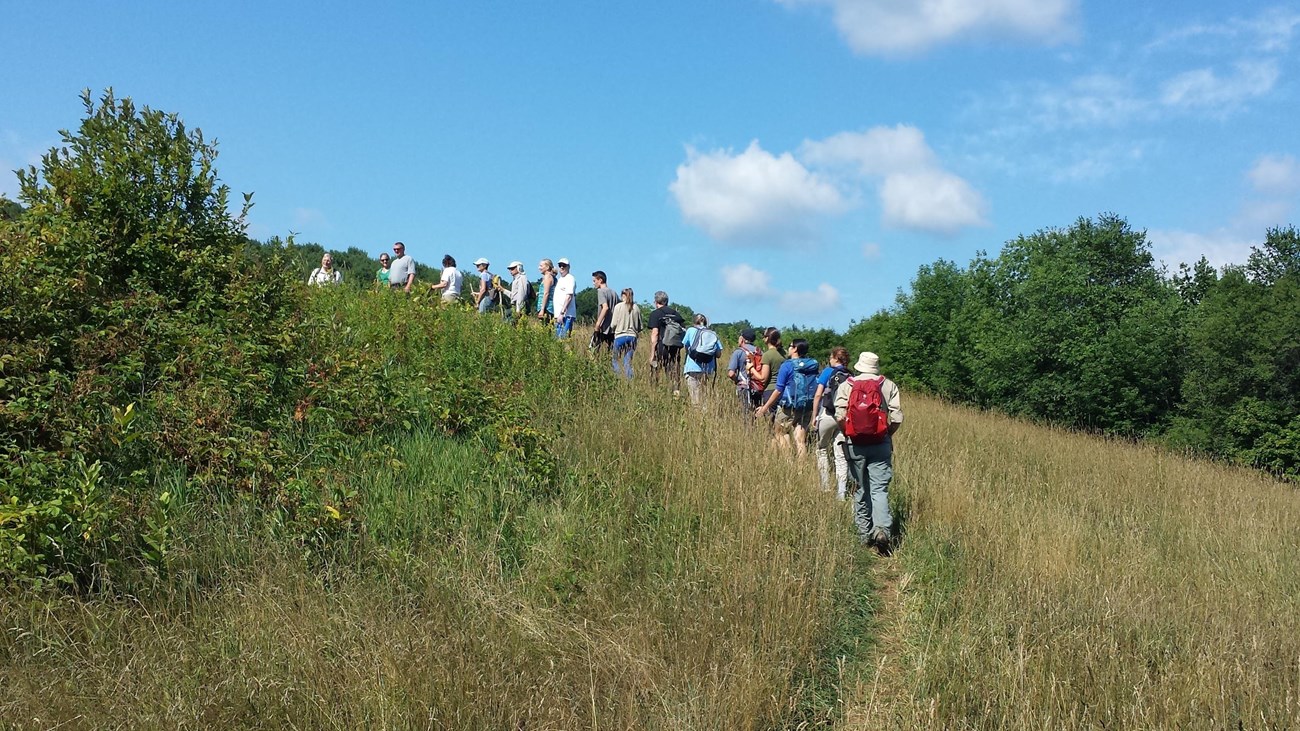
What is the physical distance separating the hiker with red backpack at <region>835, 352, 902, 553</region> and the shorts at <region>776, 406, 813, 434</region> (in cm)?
234

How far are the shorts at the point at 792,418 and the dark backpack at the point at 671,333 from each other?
8.07ft

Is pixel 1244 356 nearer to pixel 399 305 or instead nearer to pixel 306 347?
pixel 399 305

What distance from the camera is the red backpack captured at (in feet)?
25.7

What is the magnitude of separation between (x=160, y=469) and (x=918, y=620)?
17.5 ft

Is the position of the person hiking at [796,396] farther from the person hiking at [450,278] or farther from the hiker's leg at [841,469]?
the person hiking at [450,278]

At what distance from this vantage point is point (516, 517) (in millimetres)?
6074

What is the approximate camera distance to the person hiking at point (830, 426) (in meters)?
8.73

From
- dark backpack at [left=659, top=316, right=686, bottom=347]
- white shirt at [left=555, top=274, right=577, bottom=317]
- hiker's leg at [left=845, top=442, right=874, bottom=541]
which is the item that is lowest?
hiker's leg at [left=845, top=442, right=874, bottom=541]

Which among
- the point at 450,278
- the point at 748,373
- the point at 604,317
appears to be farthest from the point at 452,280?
the point at 748,373

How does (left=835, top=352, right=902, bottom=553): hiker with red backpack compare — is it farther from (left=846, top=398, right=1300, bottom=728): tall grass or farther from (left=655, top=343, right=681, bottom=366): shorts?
Answer: (left=655, top=343, right=681, bottom=366): shorts

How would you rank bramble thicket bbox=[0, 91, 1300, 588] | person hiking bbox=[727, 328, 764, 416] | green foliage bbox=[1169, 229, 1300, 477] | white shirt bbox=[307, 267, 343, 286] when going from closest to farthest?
bramble thicket bbox=[0, 91, 1300, 588]
person hiking bbox=[727, 328, 764, 416]
white shirt bbox=[307, 267, 343, 286]
green foliage bbox=[1169, 229, 1300, 477]

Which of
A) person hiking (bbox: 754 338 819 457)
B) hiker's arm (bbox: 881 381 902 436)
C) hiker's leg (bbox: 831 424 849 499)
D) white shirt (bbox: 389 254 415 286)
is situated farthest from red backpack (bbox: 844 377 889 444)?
white shirt (bbox: 389 254 415 286)

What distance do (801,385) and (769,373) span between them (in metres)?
1.16

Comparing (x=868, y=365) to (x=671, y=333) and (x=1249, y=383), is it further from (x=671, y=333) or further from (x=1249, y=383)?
(x=1249, y=383)
